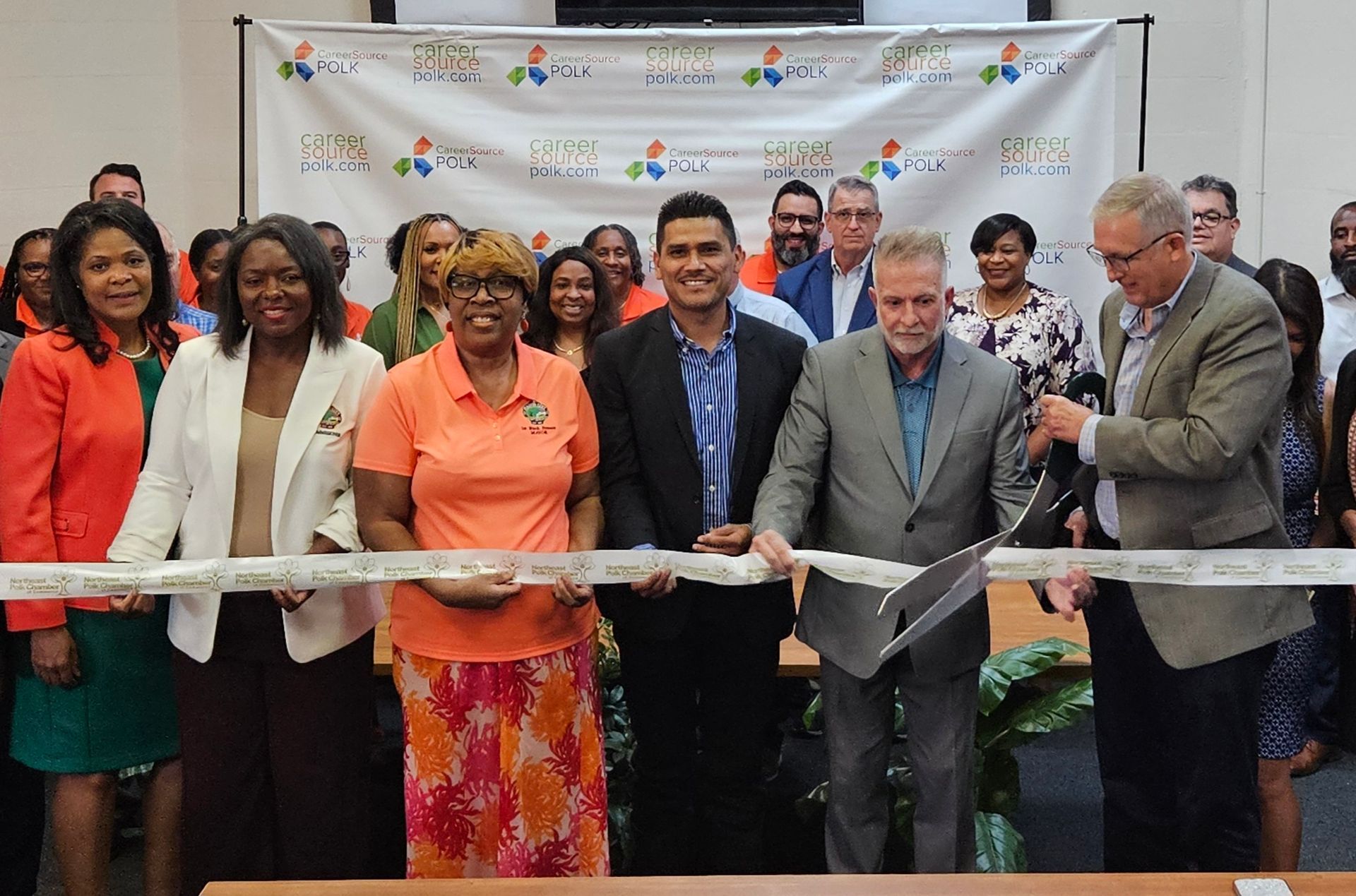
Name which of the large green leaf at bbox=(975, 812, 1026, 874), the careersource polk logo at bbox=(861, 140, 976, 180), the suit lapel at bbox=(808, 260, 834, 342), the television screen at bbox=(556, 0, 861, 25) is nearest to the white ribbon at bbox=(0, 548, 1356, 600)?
the large green leaf at bbox=(975, 812, 1026, 874)

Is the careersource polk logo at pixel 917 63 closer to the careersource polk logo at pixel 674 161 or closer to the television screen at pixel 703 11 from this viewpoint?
the television screen at pixel 703 11

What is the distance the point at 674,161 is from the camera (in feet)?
21.1

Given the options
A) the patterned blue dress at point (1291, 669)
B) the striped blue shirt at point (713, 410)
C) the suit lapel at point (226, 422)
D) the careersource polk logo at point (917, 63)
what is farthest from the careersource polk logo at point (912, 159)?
the suit lapel at point (226, 422)

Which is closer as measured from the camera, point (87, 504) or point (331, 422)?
point (331, 422)

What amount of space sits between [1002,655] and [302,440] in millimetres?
2073

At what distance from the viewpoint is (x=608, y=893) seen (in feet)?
7.11

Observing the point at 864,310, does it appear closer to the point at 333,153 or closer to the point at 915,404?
the point at 915,404

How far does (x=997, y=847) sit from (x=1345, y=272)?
279cm

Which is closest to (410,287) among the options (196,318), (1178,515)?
(196,318)

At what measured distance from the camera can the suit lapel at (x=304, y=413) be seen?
290 cm

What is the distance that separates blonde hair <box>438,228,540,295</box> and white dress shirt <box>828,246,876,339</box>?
2557mm

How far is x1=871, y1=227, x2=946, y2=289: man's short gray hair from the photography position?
284 centimetres

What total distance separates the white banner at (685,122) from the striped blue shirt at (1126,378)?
345 cm

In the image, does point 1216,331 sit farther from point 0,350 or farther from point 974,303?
point 0,350
